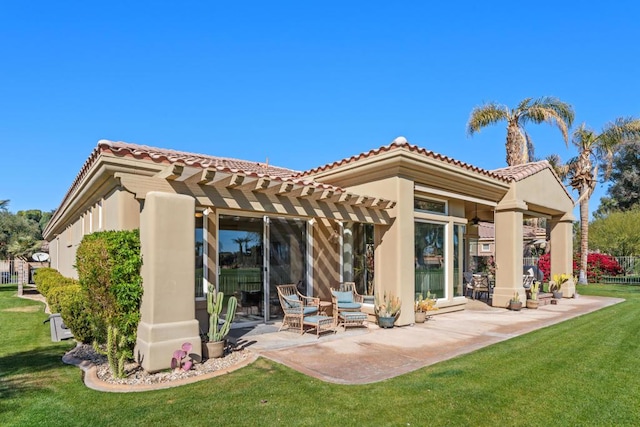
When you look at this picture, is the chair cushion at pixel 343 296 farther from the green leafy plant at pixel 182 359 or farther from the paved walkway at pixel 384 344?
the green leafy plant at pixel 182 359

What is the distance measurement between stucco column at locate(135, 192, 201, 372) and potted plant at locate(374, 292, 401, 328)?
191 inches

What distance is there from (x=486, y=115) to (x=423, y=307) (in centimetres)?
1305

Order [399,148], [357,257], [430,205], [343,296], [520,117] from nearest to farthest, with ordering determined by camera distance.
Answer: [399,148], [343,296], [357,257], [430,205], [520,117]

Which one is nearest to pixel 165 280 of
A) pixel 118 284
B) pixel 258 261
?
pixel 118 284

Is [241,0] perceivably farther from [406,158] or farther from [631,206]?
[631,206]

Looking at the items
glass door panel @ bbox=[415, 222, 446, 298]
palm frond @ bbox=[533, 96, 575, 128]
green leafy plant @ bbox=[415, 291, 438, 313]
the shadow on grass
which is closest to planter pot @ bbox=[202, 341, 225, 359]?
the shadow on grass

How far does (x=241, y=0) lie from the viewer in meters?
12.3

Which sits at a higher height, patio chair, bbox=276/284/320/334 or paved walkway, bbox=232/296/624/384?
patio chair, bbox=276/284/320/334

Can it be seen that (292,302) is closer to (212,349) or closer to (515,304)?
(212,349)

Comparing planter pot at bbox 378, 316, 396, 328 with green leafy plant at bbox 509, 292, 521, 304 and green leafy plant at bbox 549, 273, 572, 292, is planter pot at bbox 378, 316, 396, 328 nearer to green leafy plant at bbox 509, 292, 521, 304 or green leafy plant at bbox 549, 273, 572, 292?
green leafy plant at bbox 509, 292, 521, 304

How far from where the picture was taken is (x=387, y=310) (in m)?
10.1

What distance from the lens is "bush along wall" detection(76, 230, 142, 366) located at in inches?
265

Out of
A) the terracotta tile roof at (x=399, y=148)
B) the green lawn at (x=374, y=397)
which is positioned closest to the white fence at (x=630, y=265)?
the terracotta tile roof at (x=399, y=148)

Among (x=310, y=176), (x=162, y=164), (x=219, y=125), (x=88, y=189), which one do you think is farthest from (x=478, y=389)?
(x=219, y=125)
